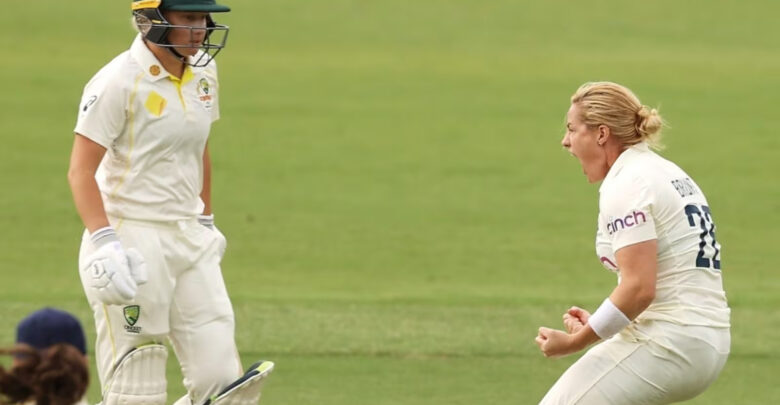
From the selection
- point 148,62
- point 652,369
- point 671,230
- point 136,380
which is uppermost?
point 148,62

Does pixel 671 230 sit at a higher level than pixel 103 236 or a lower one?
higher

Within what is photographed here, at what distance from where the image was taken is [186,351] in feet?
20.7

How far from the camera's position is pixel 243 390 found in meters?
6.21

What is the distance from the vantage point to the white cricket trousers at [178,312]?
243 inches

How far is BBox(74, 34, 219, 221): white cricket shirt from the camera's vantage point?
6062 mm

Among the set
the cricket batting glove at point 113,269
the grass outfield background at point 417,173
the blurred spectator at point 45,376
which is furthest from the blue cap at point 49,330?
the grass outfield background at point 417,173

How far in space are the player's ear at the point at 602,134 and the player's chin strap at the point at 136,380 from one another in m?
2.03

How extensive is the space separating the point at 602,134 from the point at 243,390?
184 cm

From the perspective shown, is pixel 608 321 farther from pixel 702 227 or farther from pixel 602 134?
pixel 602 134

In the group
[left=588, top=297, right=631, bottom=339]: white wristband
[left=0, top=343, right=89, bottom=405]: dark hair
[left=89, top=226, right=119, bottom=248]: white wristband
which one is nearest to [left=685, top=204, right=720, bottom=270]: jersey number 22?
[left=588, top=297, right=631, bottom=339]: white wristband

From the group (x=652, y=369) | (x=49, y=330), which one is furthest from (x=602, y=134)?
(x=49, y=330)

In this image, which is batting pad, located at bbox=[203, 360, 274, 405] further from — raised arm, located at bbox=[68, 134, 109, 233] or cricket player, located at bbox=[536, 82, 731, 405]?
cricket player, located at bbox=[536, 82, 731, 405]

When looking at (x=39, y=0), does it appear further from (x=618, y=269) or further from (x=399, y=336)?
(x=618, y=269)

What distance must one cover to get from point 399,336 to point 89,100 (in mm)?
4082
